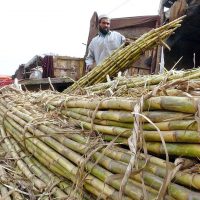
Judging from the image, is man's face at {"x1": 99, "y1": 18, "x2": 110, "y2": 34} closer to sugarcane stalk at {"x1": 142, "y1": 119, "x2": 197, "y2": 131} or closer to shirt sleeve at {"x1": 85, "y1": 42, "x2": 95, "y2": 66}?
shirt sleeve at {"x1": 85, "y1": 42, "x2": 95, "y2": 66}

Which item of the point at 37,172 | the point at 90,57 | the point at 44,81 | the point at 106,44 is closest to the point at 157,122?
the point at 37,172

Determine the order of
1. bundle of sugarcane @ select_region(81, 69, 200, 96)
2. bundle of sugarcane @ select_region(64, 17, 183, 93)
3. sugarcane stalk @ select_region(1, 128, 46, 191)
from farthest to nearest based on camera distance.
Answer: bundle of sugarcane @ select_region(64, 17, 183, 93), sugarcane stalk @ select_region(1, 128, 46, 191), bundle of sugarcane @ select_region(81, 69, 200, 96)

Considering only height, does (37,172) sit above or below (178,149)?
below

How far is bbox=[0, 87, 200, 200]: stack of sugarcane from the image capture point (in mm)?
1403

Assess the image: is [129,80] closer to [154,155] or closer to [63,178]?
[63,178]

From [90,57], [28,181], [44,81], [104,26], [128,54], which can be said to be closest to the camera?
[28,181]

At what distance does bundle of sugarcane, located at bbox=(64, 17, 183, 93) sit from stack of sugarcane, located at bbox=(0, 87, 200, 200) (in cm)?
168

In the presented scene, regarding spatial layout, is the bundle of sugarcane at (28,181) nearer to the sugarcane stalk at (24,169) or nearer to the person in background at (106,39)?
the sugarcane stalk at (24,169)

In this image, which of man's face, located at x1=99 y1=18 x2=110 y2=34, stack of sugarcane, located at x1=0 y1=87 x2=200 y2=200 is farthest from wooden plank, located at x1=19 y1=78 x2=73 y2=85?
stack of sugarcane, located at x1=0 y1=87 x2=200 y2=200

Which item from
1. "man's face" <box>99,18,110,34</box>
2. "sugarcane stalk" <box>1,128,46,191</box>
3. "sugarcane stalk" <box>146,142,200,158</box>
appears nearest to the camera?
"sugarcane stalk" <box>146,142,200,158</box>

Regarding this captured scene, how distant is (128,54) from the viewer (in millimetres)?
4828

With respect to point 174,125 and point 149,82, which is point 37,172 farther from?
point 174,125

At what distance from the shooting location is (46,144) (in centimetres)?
248

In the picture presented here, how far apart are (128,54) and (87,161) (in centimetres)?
310
